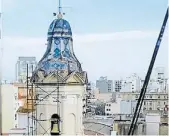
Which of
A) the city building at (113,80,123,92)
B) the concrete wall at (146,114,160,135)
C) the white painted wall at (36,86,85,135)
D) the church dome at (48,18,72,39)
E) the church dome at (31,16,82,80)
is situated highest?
the church dome at (48,18,72,39)

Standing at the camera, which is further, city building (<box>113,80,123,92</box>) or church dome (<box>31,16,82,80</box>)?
city building (<box>113,80,123,92</box>)

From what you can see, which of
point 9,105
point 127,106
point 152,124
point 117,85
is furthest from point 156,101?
point 9,105

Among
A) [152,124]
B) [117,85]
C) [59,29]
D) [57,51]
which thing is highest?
[59,29]

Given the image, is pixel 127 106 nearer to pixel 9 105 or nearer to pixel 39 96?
pixel 9 105

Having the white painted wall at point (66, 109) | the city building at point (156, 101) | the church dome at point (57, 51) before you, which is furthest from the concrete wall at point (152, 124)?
the church dome at point (57, 51)

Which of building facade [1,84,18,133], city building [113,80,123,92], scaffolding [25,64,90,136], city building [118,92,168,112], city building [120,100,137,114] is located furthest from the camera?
city building [113,80,123,92]

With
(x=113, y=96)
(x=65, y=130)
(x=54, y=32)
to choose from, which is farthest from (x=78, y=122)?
(x=113, y=96)

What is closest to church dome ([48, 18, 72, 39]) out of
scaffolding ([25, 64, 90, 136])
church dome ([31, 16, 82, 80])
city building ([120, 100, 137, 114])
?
church dome ([31, 16, 82, 80])

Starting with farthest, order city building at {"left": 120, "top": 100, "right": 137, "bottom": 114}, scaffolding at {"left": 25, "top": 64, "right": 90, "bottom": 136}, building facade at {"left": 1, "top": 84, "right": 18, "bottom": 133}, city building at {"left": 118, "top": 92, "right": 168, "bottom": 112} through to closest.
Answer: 1. city building at {"left": 120, "top": 100, "right": 137, "bottom": 114}
2. city building at {"left": 118, "top": 92, "right": 168, "bottom": 112}
3. building facade at {"left": 1, "top": 84, "right": 18, "bottom": 133}
4. scaffolding at {"left": 25, "top": 64, "right": 90, "bottom": 136}

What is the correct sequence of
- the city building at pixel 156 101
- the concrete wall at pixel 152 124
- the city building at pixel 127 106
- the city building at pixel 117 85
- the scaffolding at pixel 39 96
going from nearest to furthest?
the scaffolding at pixel 39 96 < the concrete wall at pixel 152 124 < the city building at pixel 156 101 < the city building at pixel 127 106 < the city building at pixel 117 85

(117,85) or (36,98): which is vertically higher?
(117,85)

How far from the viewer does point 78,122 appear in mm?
2227

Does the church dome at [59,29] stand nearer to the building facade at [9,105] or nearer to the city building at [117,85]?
the building facade at [9,105]

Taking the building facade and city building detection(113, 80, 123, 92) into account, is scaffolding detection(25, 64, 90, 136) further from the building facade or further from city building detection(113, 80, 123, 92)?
city building detection(113, 80, 123, 92)
